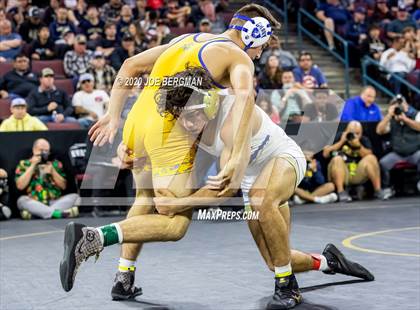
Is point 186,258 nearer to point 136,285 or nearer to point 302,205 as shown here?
point 136,285

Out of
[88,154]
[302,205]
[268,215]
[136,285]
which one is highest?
[268,215]

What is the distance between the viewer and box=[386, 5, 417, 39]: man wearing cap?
1516 cm

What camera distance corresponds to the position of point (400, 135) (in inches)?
458

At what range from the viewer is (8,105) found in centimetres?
1085

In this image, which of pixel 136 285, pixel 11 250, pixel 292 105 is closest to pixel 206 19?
pixel 292 105

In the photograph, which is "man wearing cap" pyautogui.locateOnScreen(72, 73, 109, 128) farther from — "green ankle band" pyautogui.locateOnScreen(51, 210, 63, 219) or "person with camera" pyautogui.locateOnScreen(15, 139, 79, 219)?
"green ankle band" pyautogui.locateOnScreen(51, 210, 63, 219)

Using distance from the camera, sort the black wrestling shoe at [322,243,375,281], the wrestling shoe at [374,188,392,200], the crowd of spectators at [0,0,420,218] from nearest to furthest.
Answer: the black wrestling shoe at [322,243,375,281] → the crowd of spectators at [0,0,420,218] → the wrestling shoe at [374,188,392,200]

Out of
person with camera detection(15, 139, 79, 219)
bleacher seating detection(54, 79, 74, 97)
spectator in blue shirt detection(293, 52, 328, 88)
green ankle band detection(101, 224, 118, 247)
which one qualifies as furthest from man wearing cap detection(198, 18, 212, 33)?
green ankle band detection(101, 224, 118, 247)

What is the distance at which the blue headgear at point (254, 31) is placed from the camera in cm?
466

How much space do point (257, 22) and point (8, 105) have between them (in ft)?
22.3

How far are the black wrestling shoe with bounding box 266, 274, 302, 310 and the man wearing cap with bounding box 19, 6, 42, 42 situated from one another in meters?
8.52

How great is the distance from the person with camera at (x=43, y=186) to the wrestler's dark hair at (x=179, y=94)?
544 cm

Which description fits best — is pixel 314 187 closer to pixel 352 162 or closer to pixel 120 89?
pixel 352 162

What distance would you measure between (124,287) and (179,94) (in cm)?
127
